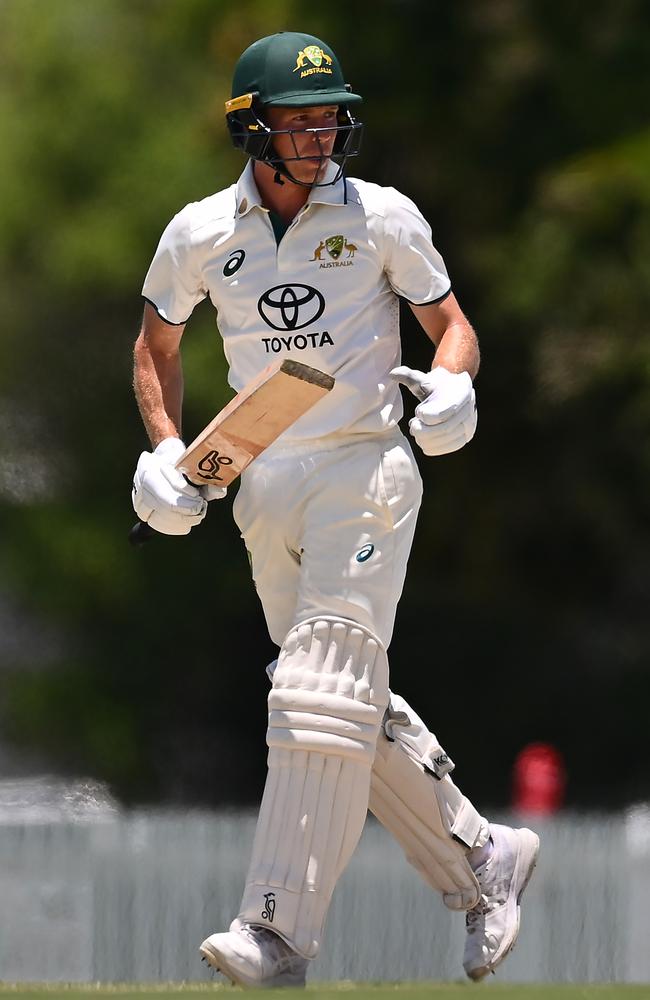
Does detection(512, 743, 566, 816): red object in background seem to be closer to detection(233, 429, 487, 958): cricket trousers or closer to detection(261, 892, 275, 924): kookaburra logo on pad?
detection(233, 429, 487, 958): cricket trousers

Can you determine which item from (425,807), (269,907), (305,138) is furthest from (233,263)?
(269,907)

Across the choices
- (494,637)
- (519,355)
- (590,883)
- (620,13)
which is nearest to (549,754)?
(494,637)

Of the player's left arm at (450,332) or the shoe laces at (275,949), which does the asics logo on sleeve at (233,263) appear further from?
the shoe laces at (275,949)

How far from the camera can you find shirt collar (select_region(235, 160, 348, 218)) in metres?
3.59

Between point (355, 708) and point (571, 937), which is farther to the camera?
point (571, 937)

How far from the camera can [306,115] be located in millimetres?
3615

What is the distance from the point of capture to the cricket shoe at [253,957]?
331cm

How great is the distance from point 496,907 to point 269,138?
150cm

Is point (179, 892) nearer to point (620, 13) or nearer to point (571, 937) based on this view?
point (571, 937)

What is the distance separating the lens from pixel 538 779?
397 inches

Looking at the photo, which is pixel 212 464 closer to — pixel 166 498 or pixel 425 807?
pixel 166 498

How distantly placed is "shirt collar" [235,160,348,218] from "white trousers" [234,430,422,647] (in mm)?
433

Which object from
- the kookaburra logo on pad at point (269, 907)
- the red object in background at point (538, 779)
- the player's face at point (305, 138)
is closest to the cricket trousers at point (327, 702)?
the kookaburra logo on pad at point (269, 907)

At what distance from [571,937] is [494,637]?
7020 millimetres
